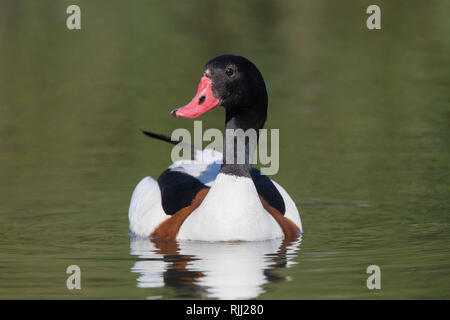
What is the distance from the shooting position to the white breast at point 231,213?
10562 millimetres

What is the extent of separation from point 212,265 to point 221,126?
7454 millimetres

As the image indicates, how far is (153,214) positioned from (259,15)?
20.9 meters

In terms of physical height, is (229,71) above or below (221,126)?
above

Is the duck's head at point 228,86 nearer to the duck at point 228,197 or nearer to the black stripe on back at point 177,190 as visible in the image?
the duck at point 228,197

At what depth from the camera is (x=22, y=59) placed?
2523cm

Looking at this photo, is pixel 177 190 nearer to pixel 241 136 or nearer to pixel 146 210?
pixel 146 210

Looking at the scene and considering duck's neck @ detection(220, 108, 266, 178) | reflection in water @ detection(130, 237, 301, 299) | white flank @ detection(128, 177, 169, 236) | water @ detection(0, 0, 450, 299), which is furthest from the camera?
white flank @ detection(128, 177, 169, 236)

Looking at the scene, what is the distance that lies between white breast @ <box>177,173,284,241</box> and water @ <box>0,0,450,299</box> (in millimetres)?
132

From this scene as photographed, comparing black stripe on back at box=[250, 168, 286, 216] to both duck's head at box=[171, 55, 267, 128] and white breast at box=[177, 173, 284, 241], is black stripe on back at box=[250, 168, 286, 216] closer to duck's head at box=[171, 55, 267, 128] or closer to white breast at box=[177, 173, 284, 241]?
white breast at box=[177, 173, 284, 241]

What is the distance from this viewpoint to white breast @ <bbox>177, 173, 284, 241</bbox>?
10.6 meters

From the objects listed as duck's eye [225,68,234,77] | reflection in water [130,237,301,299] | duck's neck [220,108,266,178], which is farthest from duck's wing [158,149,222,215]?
duck's eye [225,68,234,77]

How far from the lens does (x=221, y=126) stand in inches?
676

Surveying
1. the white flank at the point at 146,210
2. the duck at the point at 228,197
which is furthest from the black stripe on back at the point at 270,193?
the white flank at the point at 146,210

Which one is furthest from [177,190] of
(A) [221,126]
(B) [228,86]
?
(A) [221,126]
